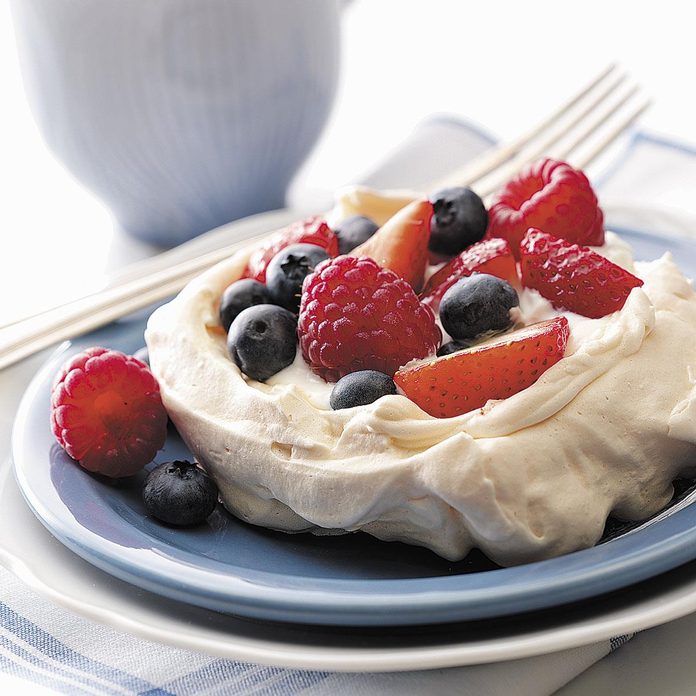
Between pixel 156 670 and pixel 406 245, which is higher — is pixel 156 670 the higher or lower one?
the lower one

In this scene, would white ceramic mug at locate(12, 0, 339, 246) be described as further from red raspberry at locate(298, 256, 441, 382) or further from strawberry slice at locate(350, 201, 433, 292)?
red raspberry at locate(298, 256, 441, 382)

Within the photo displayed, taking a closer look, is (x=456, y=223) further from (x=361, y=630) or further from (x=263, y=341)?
(x=361, y=630)

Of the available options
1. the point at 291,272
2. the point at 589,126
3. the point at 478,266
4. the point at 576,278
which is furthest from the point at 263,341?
the point at 589,126

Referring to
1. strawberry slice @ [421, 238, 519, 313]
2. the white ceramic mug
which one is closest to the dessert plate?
strawberry slice @ [421, 238, 519, 313]

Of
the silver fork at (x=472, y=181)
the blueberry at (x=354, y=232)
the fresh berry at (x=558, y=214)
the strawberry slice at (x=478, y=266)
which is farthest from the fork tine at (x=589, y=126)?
the strawberry slice at (x=478, y=266)

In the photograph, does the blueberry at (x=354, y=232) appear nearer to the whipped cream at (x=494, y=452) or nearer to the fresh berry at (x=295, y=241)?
the fresh berry at (x=295, y=241)

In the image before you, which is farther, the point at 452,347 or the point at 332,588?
the point at 452,347
